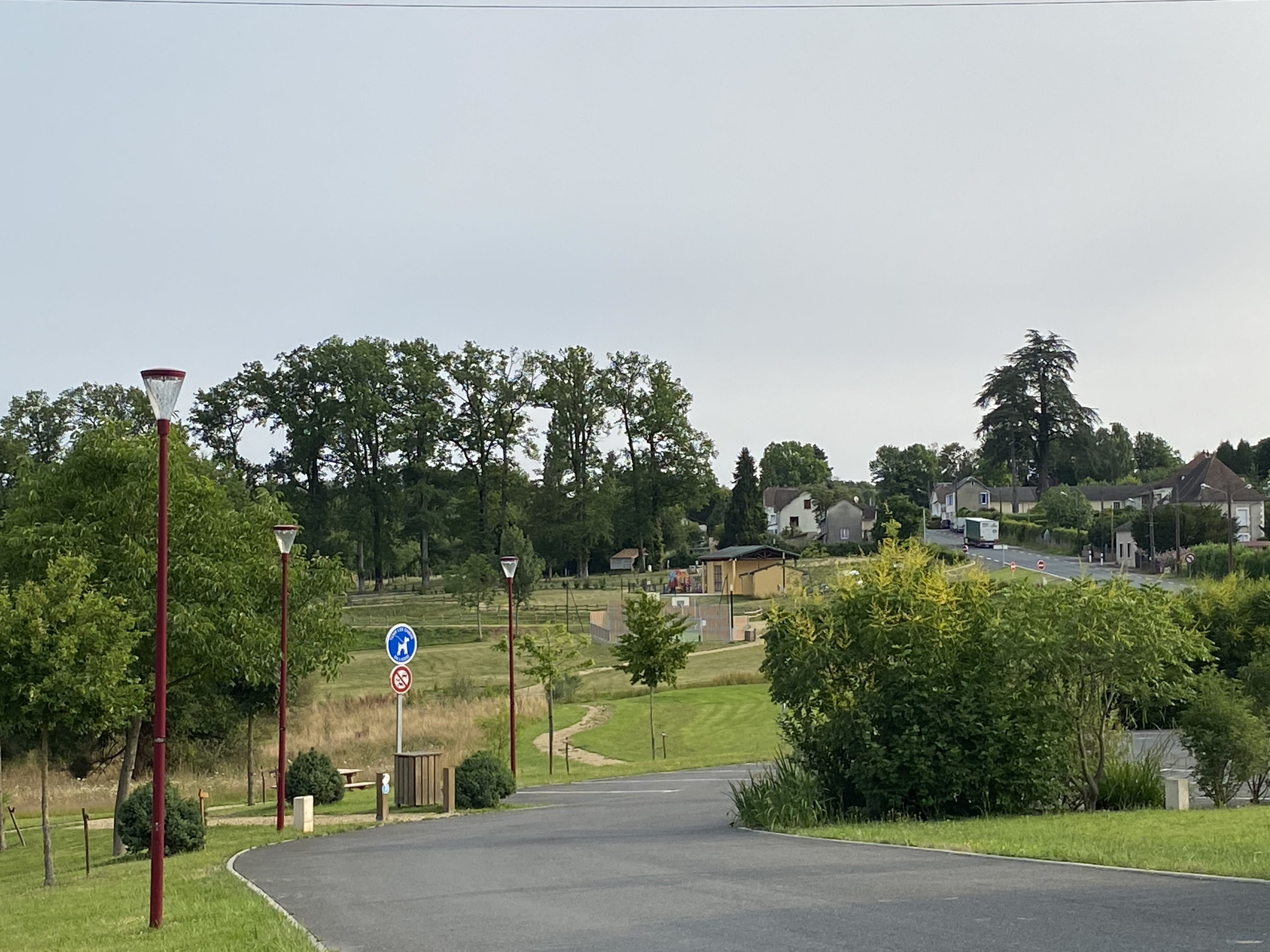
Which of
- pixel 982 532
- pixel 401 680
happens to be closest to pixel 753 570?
pixel 982 532

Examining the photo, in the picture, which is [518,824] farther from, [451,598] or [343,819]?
[451,598]

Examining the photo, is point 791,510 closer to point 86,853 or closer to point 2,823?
point 2,823

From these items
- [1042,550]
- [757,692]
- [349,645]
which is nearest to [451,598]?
[757,692]

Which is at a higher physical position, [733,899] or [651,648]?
[651,648]

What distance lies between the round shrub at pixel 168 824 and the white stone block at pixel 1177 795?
1370cm

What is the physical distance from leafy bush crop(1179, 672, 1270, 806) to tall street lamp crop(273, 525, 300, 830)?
46.8 feet

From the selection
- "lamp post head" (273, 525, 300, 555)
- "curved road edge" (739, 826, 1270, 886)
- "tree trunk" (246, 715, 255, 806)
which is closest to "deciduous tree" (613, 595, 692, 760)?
"tree trunk" (246, 715, 255, 806)

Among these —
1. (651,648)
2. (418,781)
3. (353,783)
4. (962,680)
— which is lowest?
(353,783)

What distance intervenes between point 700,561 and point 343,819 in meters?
68.9

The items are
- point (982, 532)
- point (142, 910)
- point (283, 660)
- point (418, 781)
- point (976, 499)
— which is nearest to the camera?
point (142, 910)

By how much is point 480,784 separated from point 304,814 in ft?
11.7

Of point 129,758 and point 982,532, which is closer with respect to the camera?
point 129,758

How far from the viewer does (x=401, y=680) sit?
23.1m

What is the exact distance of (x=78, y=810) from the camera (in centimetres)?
2992
